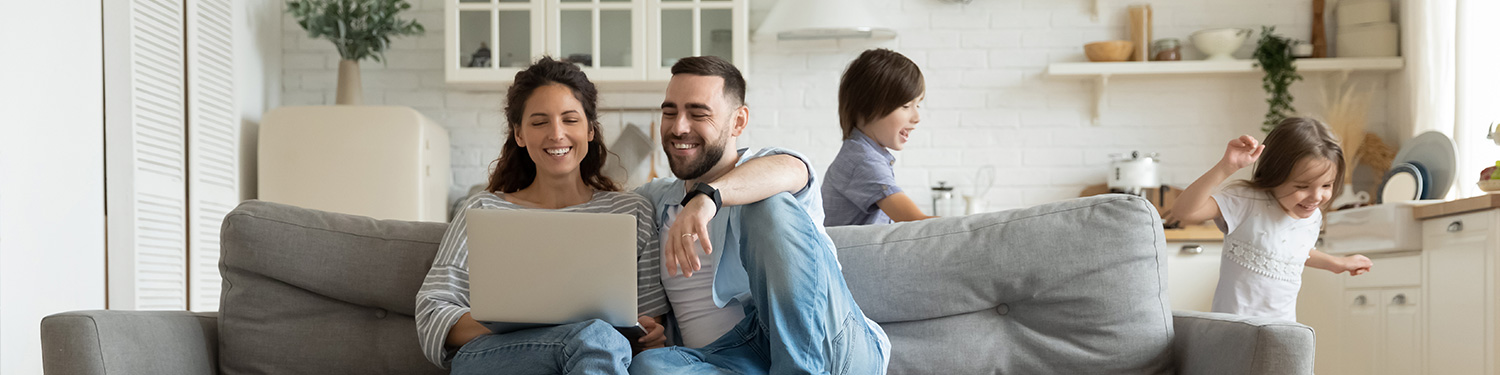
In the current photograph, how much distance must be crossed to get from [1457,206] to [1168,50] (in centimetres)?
170

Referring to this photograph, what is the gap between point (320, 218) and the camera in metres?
1.93

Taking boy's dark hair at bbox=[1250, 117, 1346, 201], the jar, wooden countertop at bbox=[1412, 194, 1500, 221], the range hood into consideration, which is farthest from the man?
the jar

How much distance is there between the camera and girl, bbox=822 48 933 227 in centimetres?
241

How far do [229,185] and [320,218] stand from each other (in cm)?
226

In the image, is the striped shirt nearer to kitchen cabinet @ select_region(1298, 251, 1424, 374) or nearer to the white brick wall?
kitchen cabinet @ select_region(1298, 251, 1424, 374)

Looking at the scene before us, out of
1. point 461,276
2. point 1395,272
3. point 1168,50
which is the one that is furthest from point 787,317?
point 1168,50

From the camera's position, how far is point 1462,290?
2.74 meters

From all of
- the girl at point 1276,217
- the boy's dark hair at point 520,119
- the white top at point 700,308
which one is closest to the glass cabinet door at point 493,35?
the boy's dark hair at point 520,119

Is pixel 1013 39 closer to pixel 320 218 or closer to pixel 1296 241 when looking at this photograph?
pixel 1296 241

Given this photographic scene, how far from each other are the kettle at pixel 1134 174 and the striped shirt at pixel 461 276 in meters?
2.78

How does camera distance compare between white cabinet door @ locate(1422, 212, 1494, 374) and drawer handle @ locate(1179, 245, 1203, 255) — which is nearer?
white cabinet door @ locate(1422, 212, 1494, 374)

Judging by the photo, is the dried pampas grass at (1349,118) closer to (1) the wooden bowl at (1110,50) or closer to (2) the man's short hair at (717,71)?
(1) the wooden bowl at (1110,50)

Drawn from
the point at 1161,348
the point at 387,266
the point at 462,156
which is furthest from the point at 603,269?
the point at 462,156

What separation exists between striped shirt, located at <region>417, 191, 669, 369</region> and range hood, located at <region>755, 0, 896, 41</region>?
2248 millimetres
